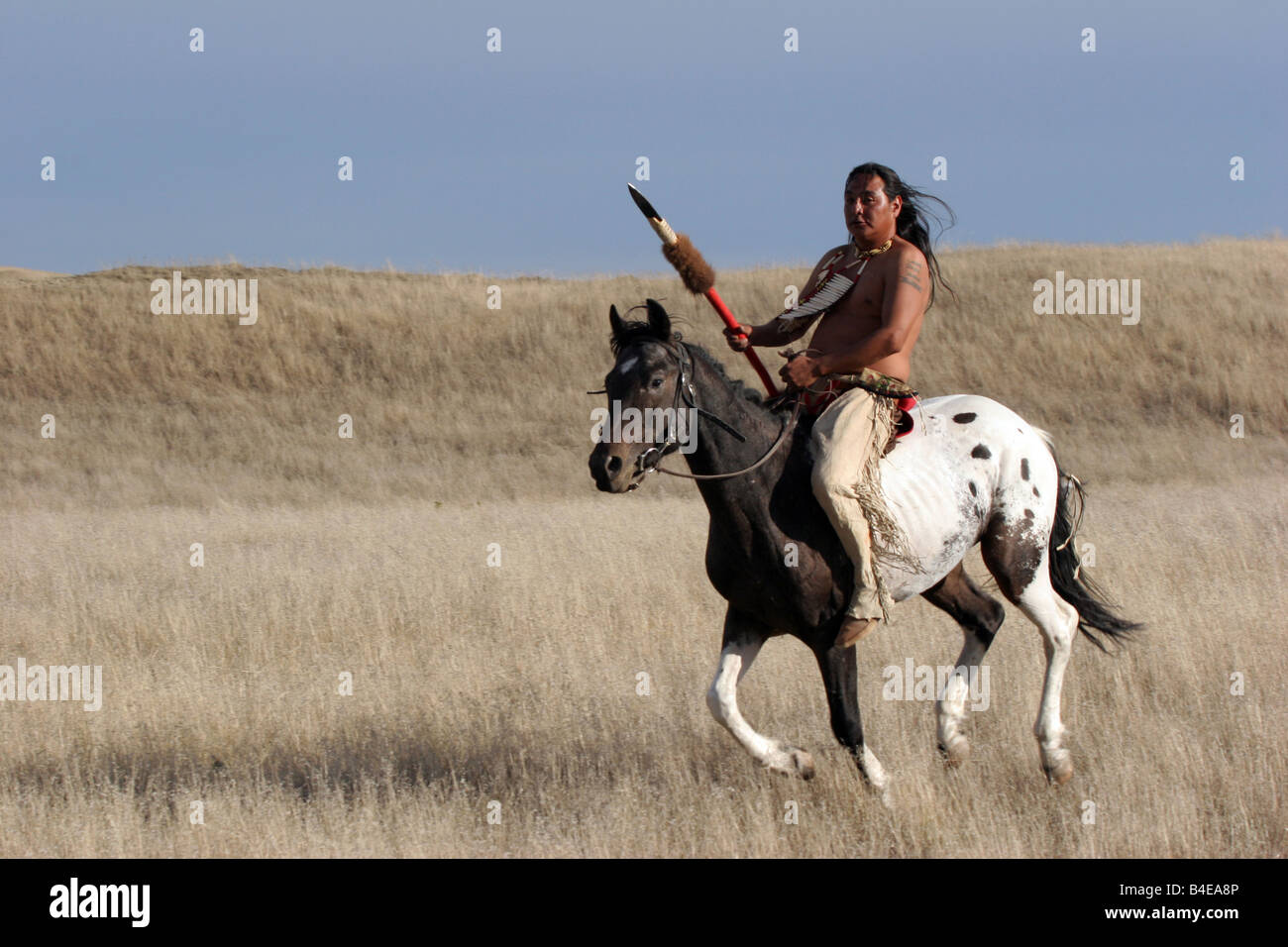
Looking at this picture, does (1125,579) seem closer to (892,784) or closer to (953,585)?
(953,585)

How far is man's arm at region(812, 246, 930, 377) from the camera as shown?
5.89m

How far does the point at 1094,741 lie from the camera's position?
277 inches

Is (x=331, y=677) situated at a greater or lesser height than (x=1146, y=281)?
lesser

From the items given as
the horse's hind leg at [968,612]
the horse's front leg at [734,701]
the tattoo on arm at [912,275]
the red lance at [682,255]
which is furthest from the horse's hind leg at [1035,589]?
the red lance at [682,255]

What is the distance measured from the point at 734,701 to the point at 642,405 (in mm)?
1632

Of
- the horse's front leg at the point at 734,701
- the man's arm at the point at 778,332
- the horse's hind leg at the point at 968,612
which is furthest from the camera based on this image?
the horse's hind leg at the point at 968,612

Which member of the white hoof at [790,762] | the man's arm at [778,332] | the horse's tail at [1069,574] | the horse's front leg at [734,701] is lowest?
the white hoof at [790,762]

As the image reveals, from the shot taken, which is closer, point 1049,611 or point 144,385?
point 1049,611

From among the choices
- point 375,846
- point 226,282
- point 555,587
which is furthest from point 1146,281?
point 375,846

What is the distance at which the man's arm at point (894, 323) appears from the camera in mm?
5895

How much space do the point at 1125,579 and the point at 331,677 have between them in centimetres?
670

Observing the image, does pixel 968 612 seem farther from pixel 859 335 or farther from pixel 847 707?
pixel 859 335

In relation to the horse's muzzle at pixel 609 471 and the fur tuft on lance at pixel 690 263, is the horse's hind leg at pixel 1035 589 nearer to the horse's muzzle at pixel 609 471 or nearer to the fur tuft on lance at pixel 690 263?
the fur tuft on lance at pixel 690 263

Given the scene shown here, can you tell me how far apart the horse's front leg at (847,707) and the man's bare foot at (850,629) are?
0.04m
